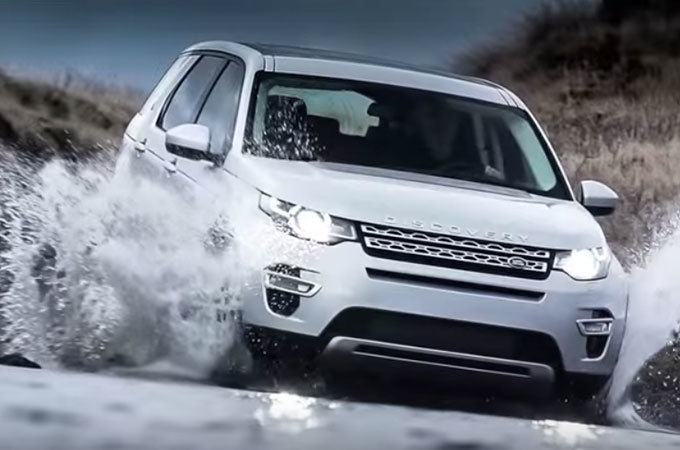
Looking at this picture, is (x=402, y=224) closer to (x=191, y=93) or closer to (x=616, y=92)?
(x=191, y=93)

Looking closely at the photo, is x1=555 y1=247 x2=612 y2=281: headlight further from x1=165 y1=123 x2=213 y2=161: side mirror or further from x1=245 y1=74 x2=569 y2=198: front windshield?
x1=165 y1=123 x2=213 y2=161: side mirror

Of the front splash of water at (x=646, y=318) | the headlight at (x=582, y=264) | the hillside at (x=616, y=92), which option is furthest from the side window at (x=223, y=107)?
the front splash of water at (x=646, y=318)

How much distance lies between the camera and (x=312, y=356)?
101 inches

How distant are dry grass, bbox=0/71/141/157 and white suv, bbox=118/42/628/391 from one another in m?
0.17

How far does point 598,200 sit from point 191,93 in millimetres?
1002

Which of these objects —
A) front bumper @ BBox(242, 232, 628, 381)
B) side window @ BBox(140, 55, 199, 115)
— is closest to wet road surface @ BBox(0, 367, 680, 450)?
front bumper @ BBox(242, 232, 628, 381)

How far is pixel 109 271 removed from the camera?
3.02 m

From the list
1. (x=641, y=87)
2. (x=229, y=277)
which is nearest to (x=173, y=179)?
(x=229, y=277)

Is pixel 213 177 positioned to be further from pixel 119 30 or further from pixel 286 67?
pixel 119 30

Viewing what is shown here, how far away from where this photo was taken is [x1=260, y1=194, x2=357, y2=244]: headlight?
8.50 ft

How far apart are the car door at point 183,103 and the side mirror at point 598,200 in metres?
0.91

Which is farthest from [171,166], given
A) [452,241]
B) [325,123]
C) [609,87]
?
[609,87]

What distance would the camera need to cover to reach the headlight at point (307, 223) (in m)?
2.59

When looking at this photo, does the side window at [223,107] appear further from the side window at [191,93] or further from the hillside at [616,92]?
the hillside at [616,92]
